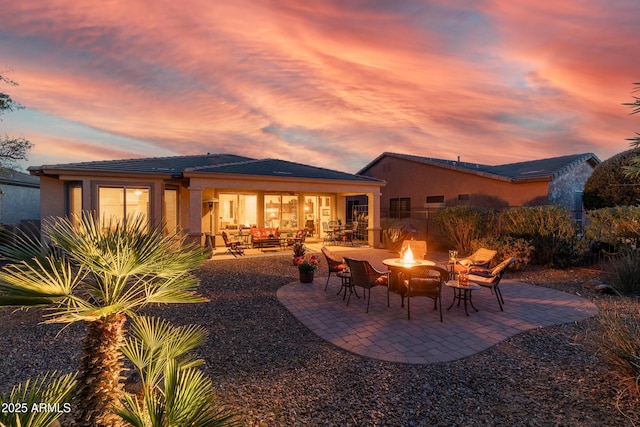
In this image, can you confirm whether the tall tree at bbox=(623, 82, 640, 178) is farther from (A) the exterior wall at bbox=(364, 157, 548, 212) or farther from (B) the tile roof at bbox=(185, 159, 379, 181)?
(A) the exterior wall at bbox=(364, 157, 548, 212)

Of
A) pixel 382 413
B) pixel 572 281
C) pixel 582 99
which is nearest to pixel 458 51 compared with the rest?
pixel 582 99

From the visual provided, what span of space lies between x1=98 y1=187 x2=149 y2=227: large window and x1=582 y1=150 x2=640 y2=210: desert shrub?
19260 millimetres

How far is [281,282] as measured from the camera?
8789 millimetres

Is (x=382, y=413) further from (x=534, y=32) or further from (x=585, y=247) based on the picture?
(x=585, y=247)

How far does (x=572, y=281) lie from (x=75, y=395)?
36.8ft

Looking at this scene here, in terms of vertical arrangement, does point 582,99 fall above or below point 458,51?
below

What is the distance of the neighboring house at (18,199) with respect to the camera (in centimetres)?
1769

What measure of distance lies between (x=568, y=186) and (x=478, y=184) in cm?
420

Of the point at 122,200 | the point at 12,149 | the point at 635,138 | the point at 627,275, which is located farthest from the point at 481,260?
the point at 12,149

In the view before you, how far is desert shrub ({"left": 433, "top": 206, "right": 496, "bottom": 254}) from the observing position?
41.3 ft

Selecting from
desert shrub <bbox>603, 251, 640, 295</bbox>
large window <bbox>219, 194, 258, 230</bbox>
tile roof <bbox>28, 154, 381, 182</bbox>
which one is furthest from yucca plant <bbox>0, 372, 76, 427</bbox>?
large window <bbox>219, 194, 258, 230</bbox>

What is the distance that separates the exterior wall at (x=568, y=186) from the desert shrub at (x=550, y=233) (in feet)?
17.3

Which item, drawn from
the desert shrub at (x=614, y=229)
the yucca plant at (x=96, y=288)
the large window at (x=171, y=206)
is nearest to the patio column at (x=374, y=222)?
the desert shrub at (x=614, y=229)

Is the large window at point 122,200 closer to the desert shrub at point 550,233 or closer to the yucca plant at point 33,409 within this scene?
the yucca plant at point 33,409
